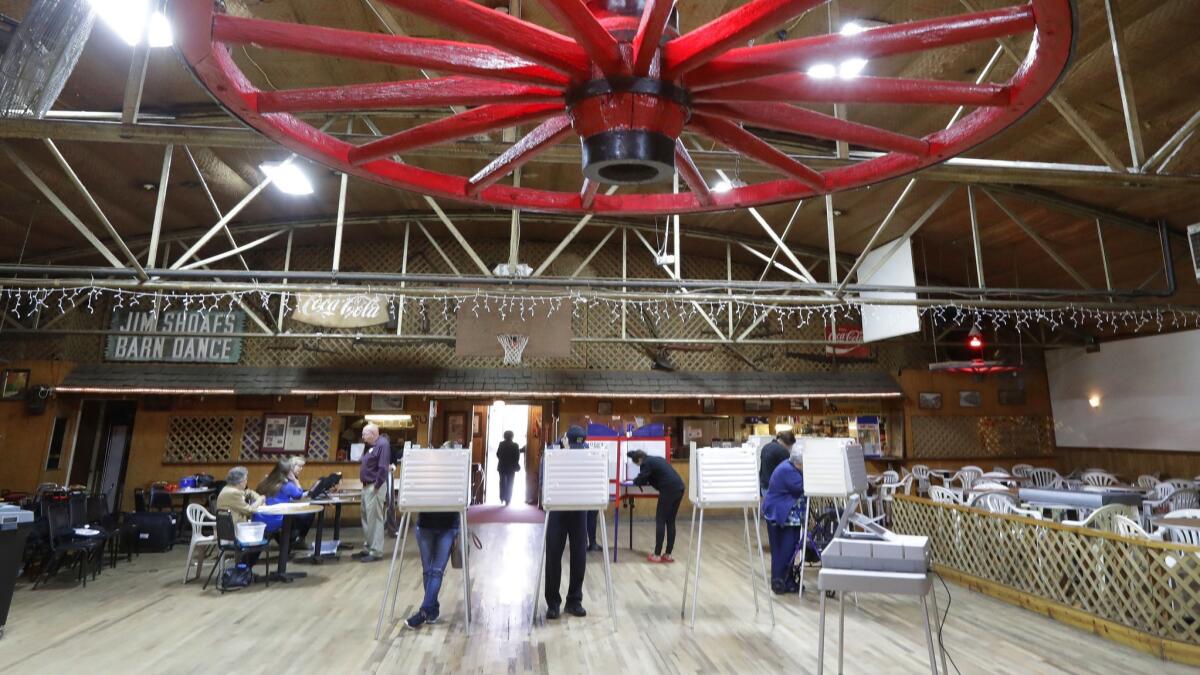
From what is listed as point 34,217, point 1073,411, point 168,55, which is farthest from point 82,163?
point 1073,411

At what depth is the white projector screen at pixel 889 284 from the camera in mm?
7422

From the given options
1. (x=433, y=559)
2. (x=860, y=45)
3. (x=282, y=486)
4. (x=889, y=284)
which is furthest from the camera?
(x=889, y=284)

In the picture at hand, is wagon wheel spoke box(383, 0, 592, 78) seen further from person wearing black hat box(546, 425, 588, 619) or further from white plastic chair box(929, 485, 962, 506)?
white plastic chair box(929, 485, 962, 506)

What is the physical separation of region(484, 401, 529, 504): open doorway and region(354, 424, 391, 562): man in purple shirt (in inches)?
186

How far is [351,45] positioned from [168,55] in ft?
17.0

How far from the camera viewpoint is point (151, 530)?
780cm

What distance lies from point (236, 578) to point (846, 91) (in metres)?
7.01

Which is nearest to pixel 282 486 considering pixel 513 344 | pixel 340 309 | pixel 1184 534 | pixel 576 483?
pixel 340 309

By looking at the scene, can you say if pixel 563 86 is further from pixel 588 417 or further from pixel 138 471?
pixel 138 471

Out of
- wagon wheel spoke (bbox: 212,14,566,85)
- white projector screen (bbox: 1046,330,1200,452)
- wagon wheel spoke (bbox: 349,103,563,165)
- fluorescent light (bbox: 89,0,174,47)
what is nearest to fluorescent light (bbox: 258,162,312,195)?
fluorescent light (bbox: 89,0,174,47)

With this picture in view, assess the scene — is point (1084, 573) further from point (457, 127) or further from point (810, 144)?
point (457, 127)

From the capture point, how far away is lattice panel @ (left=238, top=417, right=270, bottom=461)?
10789mm

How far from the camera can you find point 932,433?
1212cm

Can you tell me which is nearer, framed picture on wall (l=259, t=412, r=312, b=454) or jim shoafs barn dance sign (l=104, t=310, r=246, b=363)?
jim shoafs barn dance sign (l=104, t=310, r=246, b=363)
